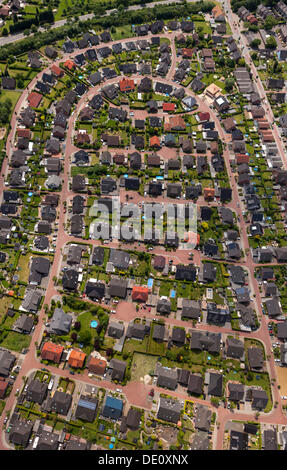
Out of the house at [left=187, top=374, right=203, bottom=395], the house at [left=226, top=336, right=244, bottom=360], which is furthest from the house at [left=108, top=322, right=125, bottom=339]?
the house at [left=226, top=336, right=244, bottom=360]

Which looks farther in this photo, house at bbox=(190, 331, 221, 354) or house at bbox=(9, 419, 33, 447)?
house at bbox=(190, 331, 221, 354)

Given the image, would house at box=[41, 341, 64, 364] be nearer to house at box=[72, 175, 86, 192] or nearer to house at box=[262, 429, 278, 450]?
house at box=[72, 175, 86, 192]

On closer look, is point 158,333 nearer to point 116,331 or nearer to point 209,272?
point 116,331

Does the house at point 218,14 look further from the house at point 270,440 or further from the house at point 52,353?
the house at point 270,440

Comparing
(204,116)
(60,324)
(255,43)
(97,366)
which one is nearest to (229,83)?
(204,116)

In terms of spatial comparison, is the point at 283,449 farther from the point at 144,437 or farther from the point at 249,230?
the point at 249,230

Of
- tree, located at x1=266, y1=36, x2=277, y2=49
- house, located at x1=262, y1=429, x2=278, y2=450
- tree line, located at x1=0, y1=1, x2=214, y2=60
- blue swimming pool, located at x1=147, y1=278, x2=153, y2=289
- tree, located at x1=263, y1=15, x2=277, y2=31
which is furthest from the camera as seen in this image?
tree, located at x1=263, y1=15, x2=277, y2=31
